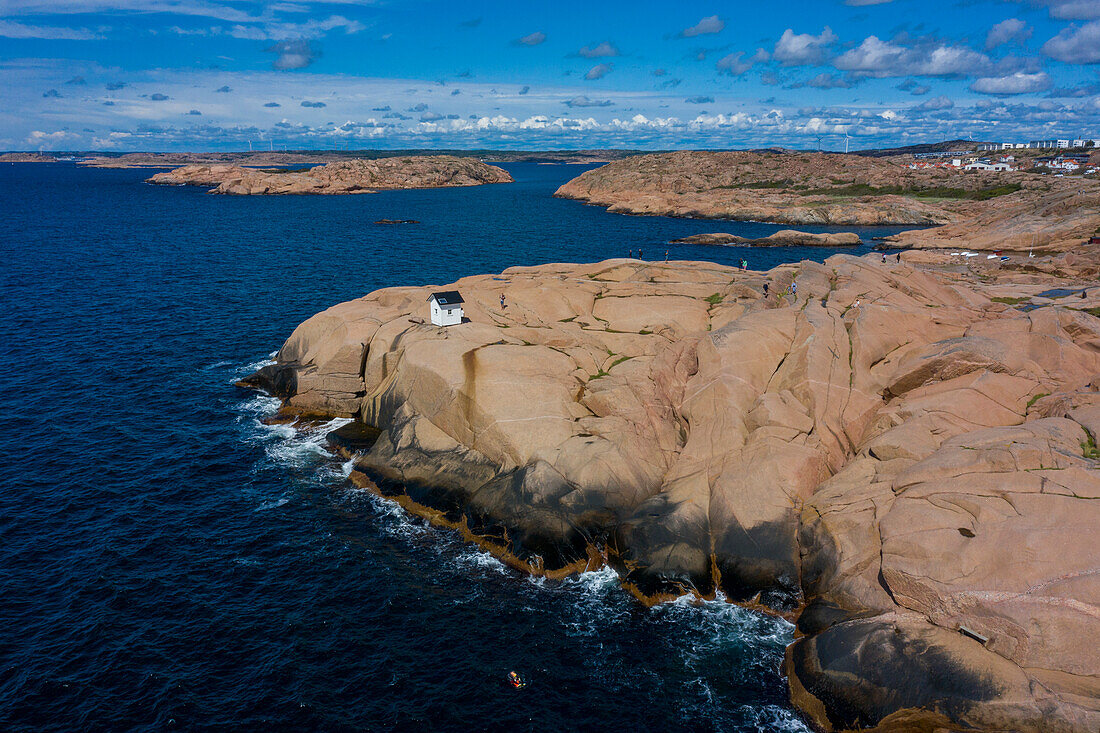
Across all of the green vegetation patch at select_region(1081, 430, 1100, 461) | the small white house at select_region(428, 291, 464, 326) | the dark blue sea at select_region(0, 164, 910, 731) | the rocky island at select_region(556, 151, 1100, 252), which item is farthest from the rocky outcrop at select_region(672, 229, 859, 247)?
the green vegetation patch at select_region(1081, 430, 1100, 461)

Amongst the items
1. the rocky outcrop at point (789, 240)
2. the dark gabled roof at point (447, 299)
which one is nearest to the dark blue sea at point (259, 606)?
the dark gabled roof at point (447, 299)

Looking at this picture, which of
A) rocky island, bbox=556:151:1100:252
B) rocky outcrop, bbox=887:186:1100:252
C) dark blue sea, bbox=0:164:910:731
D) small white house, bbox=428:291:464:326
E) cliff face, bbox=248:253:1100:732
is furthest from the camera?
rocky island, bbox=556:151:1100:252

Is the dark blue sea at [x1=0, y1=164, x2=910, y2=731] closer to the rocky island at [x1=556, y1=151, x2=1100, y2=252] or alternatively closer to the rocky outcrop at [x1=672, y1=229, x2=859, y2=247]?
the rocky outcrop at [x1=672, y1=229, x2=859, y2=247]

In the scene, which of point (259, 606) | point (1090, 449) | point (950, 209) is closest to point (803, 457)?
point (1090, 449)

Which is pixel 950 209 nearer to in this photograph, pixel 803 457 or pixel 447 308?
pixel 803 457

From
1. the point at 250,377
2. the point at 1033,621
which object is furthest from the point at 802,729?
the point at 250,377

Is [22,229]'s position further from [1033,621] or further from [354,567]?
[1033,621]
